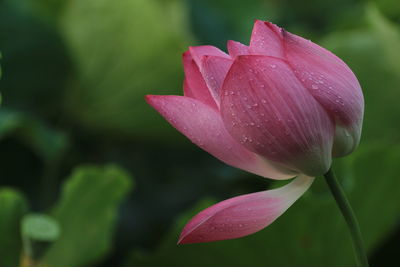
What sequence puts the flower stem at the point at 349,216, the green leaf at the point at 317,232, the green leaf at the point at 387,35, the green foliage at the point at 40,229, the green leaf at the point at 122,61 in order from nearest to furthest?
1. the flower stem at the point at 349,216
2. the green foliage at the point at 40,229
3. the green leaf at the point at 317,232
4. the green leaf at the point at 387,35
5. the green leaf at the point at 122,61

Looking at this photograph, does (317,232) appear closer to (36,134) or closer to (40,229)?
(40,229)

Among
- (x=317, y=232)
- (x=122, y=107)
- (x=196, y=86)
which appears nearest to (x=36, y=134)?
(x=122, y=107)

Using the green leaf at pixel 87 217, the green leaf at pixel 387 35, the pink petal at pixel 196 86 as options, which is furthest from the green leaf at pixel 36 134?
the pink petal at pixel 196 86

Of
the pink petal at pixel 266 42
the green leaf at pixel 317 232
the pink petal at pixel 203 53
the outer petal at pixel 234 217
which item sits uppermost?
the pink petal at pixel 266 42

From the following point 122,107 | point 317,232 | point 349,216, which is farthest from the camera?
point 122,107

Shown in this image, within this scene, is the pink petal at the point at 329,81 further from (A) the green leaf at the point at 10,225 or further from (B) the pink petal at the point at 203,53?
(A) the green leaf at the point at 10,225

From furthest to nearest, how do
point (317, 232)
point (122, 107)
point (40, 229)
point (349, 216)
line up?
point (122, 107) → point (317, 232) → point (40, 229) → point (349, 216)

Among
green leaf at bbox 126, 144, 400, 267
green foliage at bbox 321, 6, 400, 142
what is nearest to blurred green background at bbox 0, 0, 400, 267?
green foliage at bbox 321, 6, 400, 142

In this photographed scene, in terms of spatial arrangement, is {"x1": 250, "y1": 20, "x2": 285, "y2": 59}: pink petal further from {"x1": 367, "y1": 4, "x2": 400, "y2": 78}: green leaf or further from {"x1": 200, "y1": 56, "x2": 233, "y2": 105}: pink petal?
{"x1": 367, "y1": 4, "x2": 400, "y2": 78}: green leaf
